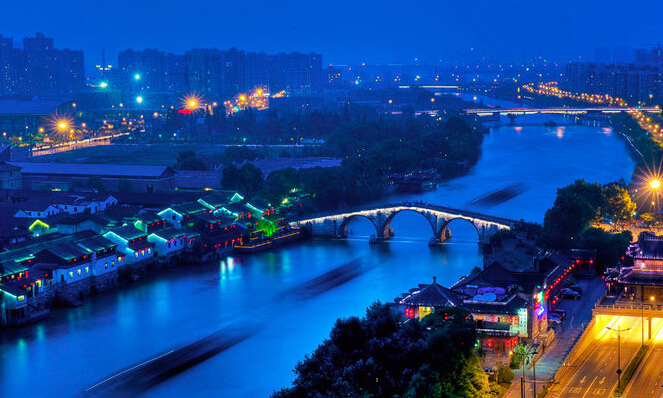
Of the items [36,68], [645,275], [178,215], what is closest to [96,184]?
[178,215]

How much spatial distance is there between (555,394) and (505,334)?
1.45m

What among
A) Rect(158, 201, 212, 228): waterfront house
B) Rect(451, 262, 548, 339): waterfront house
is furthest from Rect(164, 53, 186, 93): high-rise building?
Rect(451, 262, 548, 339): waterfront house

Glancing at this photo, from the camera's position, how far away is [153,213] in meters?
16.3

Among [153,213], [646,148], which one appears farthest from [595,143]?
[153,213]

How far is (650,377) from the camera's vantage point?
27.3ft

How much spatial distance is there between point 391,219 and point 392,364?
30.5 ft

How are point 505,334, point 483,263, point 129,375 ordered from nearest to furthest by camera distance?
1. point 505,334
2. point 129,375
3. point 483,263

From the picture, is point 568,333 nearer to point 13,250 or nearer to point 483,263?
point 483,263

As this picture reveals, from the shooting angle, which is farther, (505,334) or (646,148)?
(646,148)

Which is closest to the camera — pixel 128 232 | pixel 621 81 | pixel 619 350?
pixel 619 350

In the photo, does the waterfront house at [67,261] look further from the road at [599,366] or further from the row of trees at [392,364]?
the road at [599,366]

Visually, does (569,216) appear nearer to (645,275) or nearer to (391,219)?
(391,219)

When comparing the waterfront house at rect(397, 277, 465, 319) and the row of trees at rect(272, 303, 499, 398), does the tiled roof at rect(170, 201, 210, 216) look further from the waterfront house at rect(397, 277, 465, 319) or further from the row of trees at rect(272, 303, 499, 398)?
the row of trees at rect(272, 303, 499, 398)

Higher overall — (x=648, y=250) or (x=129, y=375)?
(x=648, y=250)
